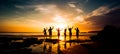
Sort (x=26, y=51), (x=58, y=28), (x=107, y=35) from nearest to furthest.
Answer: (x=26, y=51) < (x=107, y=35) < (x=58, y=28)

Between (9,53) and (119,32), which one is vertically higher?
(119,32)

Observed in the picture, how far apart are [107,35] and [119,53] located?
95.5 feet

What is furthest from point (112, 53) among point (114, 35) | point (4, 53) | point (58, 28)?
point (58, 28)

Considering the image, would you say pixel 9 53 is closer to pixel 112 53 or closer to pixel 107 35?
pixel 112 53

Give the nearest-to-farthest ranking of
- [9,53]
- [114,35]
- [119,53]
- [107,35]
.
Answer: [119,53]
[9,53]
[114,35]
[107,35]

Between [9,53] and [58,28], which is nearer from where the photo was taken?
[9,53]

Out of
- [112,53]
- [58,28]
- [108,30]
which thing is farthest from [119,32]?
[112,53]

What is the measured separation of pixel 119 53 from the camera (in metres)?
18.2

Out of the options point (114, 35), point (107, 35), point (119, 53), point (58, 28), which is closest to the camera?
point (119, 53)

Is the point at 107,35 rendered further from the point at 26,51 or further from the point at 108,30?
the point at 26,51

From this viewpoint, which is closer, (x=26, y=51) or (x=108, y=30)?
(x=26, y=51)

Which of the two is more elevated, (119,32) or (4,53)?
(119,32)

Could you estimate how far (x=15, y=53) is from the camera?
86.9ft

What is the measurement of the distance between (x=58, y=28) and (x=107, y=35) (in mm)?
19111
